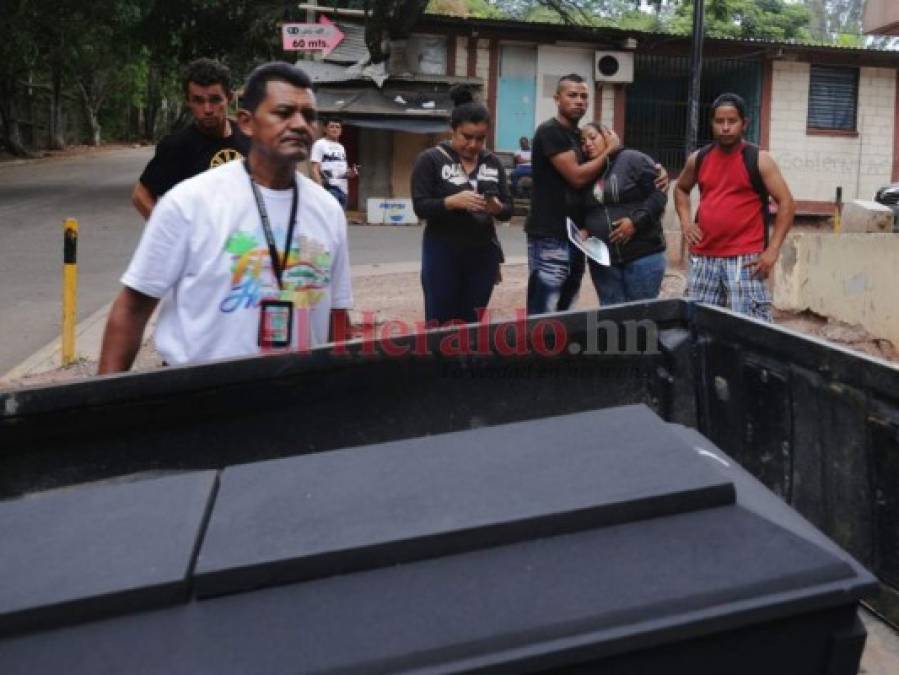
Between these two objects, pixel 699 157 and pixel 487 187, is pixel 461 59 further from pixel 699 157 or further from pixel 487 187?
pixel 487 187

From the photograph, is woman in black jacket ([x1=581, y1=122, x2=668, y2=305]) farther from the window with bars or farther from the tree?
the tree

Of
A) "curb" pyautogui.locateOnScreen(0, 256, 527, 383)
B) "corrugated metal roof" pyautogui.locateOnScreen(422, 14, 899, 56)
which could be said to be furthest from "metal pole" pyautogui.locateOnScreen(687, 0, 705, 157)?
"curb" pyautogui.locateOnScreen(0, 256, 527, 383)

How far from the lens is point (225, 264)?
2783mm

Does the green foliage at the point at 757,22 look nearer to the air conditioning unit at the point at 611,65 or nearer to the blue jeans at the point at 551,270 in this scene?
the air conditioning unit at the point at 611,65

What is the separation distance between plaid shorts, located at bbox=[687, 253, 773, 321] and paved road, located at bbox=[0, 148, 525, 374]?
476 centimetres

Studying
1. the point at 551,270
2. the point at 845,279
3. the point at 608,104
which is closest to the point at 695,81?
the point at 608,104

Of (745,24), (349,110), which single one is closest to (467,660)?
(349,110)

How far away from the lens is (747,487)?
1.81 m

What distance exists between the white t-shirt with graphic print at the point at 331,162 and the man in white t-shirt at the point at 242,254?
973 cm

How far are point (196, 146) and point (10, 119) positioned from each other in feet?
115

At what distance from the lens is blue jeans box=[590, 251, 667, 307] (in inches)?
208

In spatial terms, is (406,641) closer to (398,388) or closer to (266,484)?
(266,484)

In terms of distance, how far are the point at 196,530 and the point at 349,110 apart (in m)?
16.6

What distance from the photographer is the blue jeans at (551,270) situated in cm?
→ 541
